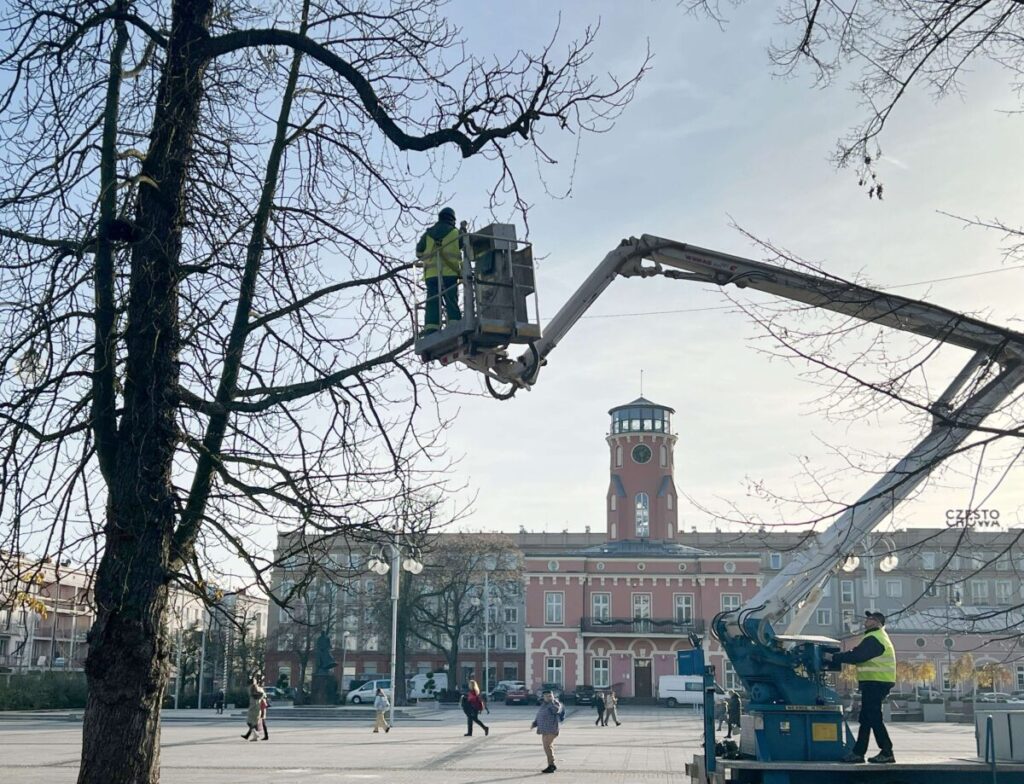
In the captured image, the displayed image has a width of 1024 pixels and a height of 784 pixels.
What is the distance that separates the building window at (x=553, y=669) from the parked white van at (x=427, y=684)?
773cm

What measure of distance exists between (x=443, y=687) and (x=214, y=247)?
7766 centimetres

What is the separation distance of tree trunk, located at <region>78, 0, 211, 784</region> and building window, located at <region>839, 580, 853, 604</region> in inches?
3518

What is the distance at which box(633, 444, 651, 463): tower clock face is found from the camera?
85.0 m

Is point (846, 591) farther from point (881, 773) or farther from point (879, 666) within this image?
point (881, 773)

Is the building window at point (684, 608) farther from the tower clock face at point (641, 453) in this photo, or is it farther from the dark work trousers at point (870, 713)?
the dark work trousers at point (870, 713)

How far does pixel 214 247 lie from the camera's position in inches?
306

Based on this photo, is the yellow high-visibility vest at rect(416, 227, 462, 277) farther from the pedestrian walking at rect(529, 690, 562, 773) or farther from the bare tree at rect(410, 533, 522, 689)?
the bare tree at rect(410, 533, 522, 689)

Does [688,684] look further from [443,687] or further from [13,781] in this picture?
[13,781]

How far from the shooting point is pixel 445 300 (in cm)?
870

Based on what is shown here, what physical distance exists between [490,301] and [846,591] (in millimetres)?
89003

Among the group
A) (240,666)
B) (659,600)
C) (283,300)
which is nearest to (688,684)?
(659,600)

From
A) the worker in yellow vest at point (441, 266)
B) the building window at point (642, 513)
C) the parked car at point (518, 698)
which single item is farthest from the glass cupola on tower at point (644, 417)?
the worker in yellow vest at point (441, 266)

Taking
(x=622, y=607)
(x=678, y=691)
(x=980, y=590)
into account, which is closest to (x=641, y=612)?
(x=622, y=607)

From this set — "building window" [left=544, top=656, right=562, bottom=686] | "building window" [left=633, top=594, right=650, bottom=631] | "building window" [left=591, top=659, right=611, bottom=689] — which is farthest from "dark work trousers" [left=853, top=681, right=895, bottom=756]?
"building window" [left=544, top=656, right=562, bottom=686]
